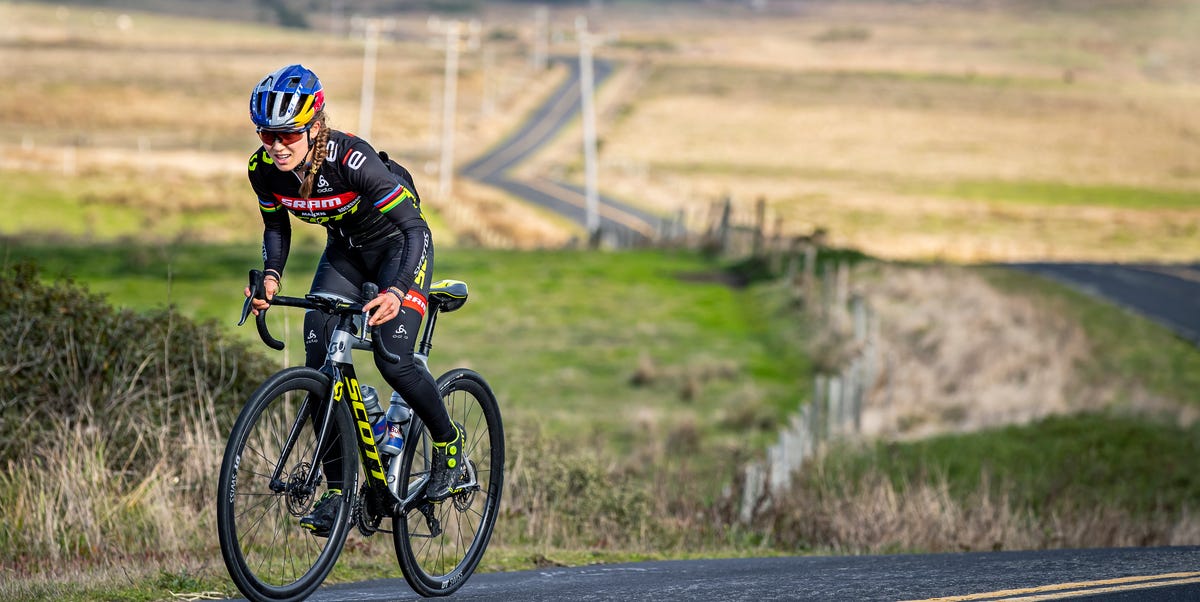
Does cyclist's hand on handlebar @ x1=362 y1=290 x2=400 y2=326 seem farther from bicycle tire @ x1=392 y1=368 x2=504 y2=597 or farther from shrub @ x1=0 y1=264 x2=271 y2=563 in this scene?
shrub @ x1=0 y1=264 x2=271 y2=563

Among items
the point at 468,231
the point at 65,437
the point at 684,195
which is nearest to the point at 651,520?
the point at 65,437

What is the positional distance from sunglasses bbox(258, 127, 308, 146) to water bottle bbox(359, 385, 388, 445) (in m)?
1.27

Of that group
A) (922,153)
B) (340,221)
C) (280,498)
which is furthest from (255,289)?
(922,153)

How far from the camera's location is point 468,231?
57812 mm

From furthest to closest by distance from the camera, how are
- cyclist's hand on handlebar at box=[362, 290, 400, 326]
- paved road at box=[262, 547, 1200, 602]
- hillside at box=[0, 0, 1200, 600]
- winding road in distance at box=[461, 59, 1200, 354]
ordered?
winding road in distance at box=[461, 59, 1200, 354]
hillside at box=[0, 0, 1200, 600]
paved road at box=[262, 547, 1200, 602]
cyclist's hand on handlebar at box=[362, 290, 400, 326]

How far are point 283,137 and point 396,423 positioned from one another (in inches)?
62.8

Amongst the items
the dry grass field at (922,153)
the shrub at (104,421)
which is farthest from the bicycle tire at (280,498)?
the dry grass field at (922,153)

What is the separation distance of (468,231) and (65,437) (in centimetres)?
4807

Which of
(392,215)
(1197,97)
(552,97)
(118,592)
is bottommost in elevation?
(118,592)

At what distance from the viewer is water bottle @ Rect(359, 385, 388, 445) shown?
7.29m

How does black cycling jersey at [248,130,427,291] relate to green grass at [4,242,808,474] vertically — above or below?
below

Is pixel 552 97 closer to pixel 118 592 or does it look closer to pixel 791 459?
pixel 791 459

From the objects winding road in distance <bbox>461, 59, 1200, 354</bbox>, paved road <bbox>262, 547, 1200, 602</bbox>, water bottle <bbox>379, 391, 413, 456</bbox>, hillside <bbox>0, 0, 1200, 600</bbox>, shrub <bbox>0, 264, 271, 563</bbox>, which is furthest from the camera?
winding road in distance <bbox>461, 59, 1200, 354</bbox>

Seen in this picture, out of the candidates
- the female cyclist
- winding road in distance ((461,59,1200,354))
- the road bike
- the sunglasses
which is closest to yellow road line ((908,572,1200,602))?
the road bike
